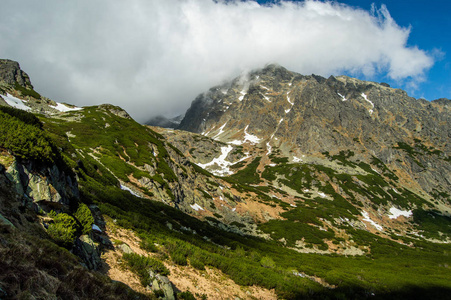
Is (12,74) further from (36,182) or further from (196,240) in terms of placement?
(36,182)

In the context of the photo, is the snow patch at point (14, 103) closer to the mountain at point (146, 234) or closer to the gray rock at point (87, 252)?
the mountain at point (146, 234)

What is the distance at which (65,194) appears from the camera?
13688 millimetres

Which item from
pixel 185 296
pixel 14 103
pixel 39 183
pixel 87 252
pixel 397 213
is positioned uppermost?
pixel 397 213

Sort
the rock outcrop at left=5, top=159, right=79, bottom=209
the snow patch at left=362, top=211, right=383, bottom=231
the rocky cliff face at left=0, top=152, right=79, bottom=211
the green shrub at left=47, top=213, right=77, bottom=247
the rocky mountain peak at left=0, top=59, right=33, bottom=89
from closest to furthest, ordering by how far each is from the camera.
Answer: the green shrub at left=47, top=213, right=77, bottom=247 < the rocky cliff face at left=0, top=152, right=79, bottom=211 < the rock outcrop at left=5, top=159, right=79, bottom=209 < the snow patch at left=362, top=211, right=383, bottom=231 < the rocky mountain peak at left=0, top=59, right=33, bottom=89

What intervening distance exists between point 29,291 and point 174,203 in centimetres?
4418

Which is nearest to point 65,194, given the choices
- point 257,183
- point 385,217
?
point 257,183

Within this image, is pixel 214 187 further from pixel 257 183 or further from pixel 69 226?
pixel 257 183

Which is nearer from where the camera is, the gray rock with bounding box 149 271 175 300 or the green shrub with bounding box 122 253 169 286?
the gray rock with bounding box 149 271 175 300

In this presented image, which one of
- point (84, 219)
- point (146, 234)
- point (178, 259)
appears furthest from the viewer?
point (146, 234)

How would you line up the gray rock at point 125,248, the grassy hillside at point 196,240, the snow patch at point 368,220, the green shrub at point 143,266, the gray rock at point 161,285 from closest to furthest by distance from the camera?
the grassy hillside at point 196,240 < the gray rock at point 161,285 < the green shrub at point 143,266 < the gray rock at point 125,248 < the snow patch at point 368,220

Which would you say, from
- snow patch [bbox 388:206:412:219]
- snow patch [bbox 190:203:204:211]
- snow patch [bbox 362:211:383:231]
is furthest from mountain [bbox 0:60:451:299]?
snow patch [bbox 388:206:412:219]

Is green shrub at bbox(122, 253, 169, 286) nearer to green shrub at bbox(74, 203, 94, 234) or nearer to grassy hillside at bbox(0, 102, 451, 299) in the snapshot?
grassy hillside at bbox(0, 102, 451, 299)

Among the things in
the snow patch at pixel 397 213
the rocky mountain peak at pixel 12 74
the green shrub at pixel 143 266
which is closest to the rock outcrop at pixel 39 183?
the green shrub at pixel 143 266

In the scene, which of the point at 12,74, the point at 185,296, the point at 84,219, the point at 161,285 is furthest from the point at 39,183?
the point at 12,74
